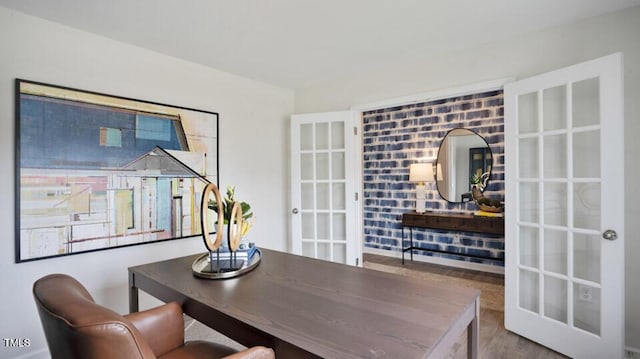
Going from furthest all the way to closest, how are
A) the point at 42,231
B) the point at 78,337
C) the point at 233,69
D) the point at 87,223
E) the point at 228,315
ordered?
the point at 233,69 < the point at 87,223 < the point at 42,231 < the point at 228,315 < the point at 78,337

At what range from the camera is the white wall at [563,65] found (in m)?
2.11

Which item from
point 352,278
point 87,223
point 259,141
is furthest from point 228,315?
point 259,141

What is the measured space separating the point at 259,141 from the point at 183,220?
1.26 meters

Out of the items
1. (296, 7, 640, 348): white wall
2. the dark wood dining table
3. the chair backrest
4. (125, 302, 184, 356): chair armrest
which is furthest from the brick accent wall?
the chair backrest

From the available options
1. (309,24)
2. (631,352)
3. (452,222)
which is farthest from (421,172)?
(309,24)

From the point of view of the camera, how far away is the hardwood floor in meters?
2.29

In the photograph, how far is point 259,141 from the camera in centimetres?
369

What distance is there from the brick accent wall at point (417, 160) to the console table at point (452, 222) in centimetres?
19

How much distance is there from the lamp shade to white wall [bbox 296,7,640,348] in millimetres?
1707

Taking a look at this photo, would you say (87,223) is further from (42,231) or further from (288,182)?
(288,182)

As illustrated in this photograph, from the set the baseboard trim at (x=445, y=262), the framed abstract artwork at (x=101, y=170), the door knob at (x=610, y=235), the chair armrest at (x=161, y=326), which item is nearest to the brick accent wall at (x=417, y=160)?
the baseboard trim at (x=445, y=262)

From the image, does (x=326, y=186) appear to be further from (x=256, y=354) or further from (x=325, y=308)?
(x=256, y=354)

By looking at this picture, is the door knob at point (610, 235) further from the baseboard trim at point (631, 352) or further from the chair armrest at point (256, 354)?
the chair armrest at point (256, 354)

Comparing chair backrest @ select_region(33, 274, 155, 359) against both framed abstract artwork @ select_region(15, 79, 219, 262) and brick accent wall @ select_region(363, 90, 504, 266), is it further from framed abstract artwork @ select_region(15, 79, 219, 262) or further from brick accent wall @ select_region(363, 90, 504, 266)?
brick accent wall @ select_region(363, 90, 504, 266)
